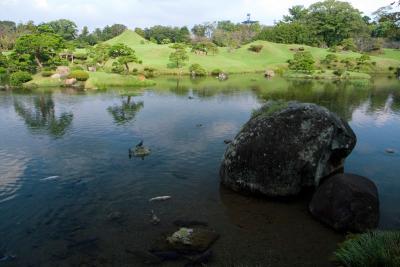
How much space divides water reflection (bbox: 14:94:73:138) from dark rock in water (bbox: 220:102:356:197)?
18.7 metres

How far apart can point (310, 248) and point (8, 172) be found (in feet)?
61.4

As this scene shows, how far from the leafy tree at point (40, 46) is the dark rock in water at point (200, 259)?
233 feet

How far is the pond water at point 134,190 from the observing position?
44.1 ft

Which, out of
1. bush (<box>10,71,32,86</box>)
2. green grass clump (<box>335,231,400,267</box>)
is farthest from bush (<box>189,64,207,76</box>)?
green grass clump (<box>335,231,400,267</box>)

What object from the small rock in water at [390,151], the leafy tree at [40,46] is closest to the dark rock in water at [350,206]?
the small rock in water at [390,151]

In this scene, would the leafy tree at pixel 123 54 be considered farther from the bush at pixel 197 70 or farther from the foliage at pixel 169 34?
the foliage at pixel 169 34

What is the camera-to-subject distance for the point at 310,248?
44.4 ft

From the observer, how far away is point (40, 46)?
71.8m

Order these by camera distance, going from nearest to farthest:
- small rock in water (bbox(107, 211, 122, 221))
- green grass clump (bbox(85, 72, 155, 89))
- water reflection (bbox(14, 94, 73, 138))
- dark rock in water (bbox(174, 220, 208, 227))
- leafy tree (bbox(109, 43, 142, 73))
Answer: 1. dark rock in water (bbox(174, 220, 208, 227))
2. small rock in water (bbox(107, 211, 122, 221))
3. water reflection (bbox(14, 94, 73, 138))
4. green grass clump (bbox(85, 72, 155, 89))
5. leafy tree (bbox(109, 43, 142, 73))

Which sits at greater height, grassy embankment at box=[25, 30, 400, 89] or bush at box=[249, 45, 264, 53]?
bush at box=[249, 45, 264, 53]

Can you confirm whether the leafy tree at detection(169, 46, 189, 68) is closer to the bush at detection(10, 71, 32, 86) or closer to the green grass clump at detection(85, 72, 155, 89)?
the green grass clump at detection(85, 72, 155, 89)

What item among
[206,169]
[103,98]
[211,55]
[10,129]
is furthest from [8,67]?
[206,169]

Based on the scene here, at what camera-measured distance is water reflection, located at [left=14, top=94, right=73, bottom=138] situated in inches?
1270

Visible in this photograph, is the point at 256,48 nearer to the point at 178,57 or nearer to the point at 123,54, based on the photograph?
the point at 178,57
